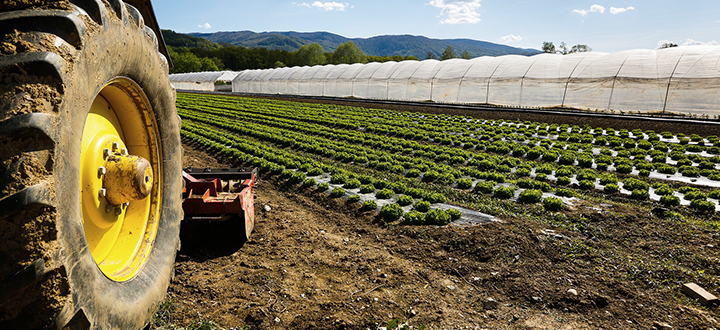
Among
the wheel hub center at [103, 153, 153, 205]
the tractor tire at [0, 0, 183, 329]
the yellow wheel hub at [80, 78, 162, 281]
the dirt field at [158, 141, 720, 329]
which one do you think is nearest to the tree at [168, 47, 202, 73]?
the dirt field at [158, 141, 720, 329]

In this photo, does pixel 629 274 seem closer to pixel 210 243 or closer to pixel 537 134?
pixel 210 243

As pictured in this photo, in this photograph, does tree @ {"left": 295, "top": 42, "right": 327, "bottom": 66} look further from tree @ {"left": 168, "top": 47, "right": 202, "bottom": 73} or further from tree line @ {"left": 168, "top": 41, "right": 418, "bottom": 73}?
tree @ {"left": 168, "top": 47, "right": 202, "bottom": 73}

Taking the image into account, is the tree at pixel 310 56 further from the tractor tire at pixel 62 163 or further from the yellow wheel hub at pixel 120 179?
the tractor tire at pixel 62 163

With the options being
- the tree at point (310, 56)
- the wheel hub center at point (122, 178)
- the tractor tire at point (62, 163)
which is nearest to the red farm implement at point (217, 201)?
the tractor tire at point (62, 163)

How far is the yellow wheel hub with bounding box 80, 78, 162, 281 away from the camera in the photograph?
2.53 m

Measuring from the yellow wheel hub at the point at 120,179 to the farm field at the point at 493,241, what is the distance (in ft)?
4.18

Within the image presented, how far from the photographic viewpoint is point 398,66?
1698 inches

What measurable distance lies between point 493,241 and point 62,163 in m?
6.06

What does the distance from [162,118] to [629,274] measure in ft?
21.0

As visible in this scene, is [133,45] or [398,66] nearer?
[133,45]

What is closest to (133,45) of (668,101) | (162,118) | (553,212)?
(162,118)

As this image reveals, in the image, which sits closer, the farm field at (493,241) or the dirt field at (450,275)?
the dirt field at (450,275)

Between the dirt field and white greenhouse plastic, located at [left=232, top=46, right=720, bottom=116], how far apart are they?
22.7 metres

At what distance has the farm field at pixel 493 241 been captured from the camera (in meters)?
4.52
